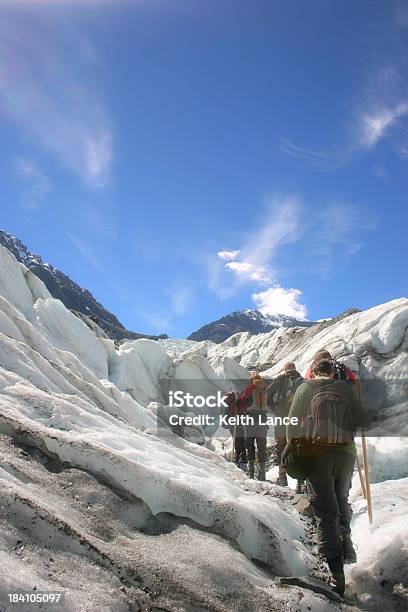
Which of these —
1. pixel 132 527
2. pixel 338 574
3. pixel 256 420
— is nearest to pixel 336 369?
pixel 338 574

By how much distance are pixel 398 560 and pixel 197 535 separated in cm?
234

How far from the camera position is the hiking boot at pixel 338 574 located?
17.4 ft

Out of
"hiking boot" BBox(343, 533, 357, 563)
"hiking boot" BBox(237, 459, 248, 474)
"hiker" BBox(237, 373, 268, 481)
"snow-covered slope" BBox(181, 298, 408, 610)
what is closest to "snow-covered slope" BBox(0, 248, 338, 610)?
"hiking boot" BBox(343, 533, 357, 563)

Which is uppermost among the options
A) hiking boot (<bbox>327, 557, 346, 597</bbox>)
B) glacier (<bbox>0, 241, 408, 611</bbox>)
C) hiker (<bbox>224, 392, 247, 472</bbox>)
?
hiker (<bbox>224, 392, 247, 472</bbox>)

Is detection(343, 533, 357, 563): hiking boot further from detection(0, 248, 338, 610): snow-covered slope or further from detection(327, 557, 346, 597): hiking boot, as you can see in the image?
detection(327, 557, 346, 597): hiking boot

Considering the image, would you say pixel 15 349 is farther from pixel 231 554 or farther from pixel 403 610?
pixel 403 610

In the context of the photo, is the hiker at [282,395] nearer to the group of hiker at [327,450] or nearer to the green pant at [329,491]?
the group of hiker at [327,450]

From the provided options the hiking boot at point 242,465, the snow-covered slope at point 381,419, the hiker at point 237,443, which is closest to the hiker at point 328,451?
the snow-covered slope at point 381,419

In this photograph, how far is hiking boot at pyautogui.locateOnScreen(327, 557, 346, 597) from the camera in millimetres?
5297

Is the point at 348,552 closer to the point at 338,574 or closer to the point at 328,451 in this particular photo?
the point at 338,574

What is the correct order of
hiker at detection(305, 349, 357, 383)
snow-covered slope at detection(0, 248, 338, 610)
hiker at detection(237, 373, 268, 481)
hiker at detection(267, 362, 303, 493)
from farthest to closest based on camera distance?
hiker at detection(237, 373, 268, 481) → hiker at detection(267, 362, 303, 493) → hiker at detection(305, 349, 357, 383) → snow-covered slope at detection(0, 248, 338, 610)

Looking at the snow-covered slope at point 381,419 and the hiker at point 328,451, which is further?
the snow-covered slope at point 381,419

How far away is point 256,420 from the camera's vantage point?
12617 mm

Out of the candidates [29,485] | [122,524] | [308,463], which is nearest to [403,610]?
[308,463]
